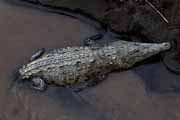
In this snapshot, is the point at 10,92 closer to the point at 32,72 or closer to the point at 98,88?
the point at 32,72

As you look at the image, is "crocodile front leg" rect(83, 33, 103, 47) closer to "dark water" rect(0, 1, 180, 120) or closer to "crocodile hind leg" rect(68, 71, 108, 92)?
"dark water" rect(0, 1, 180, 120)

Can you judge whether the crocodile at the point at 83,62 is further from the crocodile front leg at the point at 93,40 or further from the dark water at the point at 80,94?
the dark water at the point at 80,94

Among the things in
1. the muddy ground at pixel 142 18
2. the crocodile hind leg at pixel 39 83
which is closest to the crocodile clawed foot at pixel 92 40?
the muddy ground at pixel 142 18

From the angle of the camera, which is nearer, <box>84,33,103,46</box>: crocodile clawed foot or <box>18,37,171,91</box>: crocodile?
<box>18,37,171,91</box>: crocodile

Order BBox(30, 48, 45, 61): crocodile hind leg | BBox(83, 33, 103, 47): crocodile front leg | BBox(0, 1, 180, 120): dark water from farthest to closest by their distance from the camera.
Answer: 1. BBox(83, 33, 103, 47): crocodile front leg
2. BBox(30, 48, 45, 61): crocodile hind leg
3. BBox(0, 1, 180, 120): dark water

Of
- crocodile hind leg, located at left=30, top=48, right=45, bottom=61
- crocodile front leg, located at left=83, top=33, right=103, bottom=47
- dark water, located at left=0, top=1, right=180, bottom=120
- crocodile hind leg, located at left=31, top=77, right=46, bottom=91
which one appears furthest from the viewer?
crocodile front leg, located at left=83, top=33, right=103, bottom=47

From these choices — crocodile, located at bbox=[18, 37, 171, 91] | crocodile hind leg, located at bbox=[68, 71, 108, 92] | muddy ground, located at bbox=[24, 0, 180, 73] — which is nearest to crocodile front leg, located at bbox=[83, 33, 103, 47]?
crocodile, located at bbox=[18, 37, 171, 91]

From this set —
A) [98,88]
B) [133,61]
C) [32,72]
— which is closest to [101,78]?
[98,88]

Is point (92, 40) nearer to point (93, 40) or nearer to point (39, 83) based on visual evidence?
point (93, 40)
